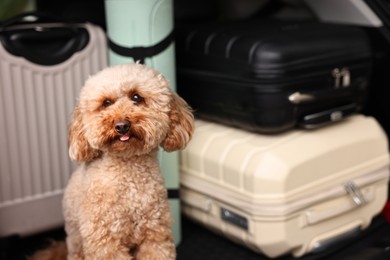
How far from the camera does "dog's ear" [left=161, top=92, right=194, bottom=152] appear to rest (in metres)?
0.97

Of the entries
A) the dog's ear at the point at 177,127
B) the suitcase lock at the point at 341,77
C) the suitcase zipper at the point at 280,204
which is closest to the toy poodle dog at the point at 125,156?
the dog's ear at the point at 177,127

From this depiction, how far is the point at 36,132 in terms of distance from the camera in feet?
4.26

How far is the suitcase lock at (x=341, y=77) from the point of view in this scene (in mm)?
1370

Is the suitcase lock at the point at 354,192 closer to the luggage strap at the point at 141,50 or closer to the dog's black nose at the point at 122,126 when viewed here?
the luggage strap at the point at 141,50

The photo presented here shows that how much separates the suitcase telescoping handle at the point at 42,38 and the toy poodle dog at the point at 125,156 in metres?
0.36

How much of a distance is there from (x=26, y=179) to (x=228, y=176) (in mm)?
493

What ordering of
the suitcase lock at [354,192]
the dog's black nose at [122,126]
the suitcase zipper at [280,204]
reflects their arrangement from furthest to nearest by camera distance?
the suitcase lock at [354,192]
the suitcase zipper at [280,204]
the dog's black nose at [122,126]

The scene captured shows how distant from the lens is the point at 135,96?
36.7 inches

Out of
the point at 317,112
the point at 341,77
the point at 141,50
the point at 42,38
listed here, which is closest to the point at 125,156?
the point at 141,50

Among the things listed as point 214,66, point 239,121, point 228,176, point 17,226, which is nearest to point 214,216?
point 228,176

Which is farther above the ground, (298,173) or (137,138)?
(137,138)

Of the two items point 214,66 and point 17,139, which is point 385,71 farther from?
point 17,139

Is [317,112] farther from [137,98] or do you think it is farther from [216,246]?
[137,98]

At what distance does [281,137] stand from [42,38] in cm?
62
